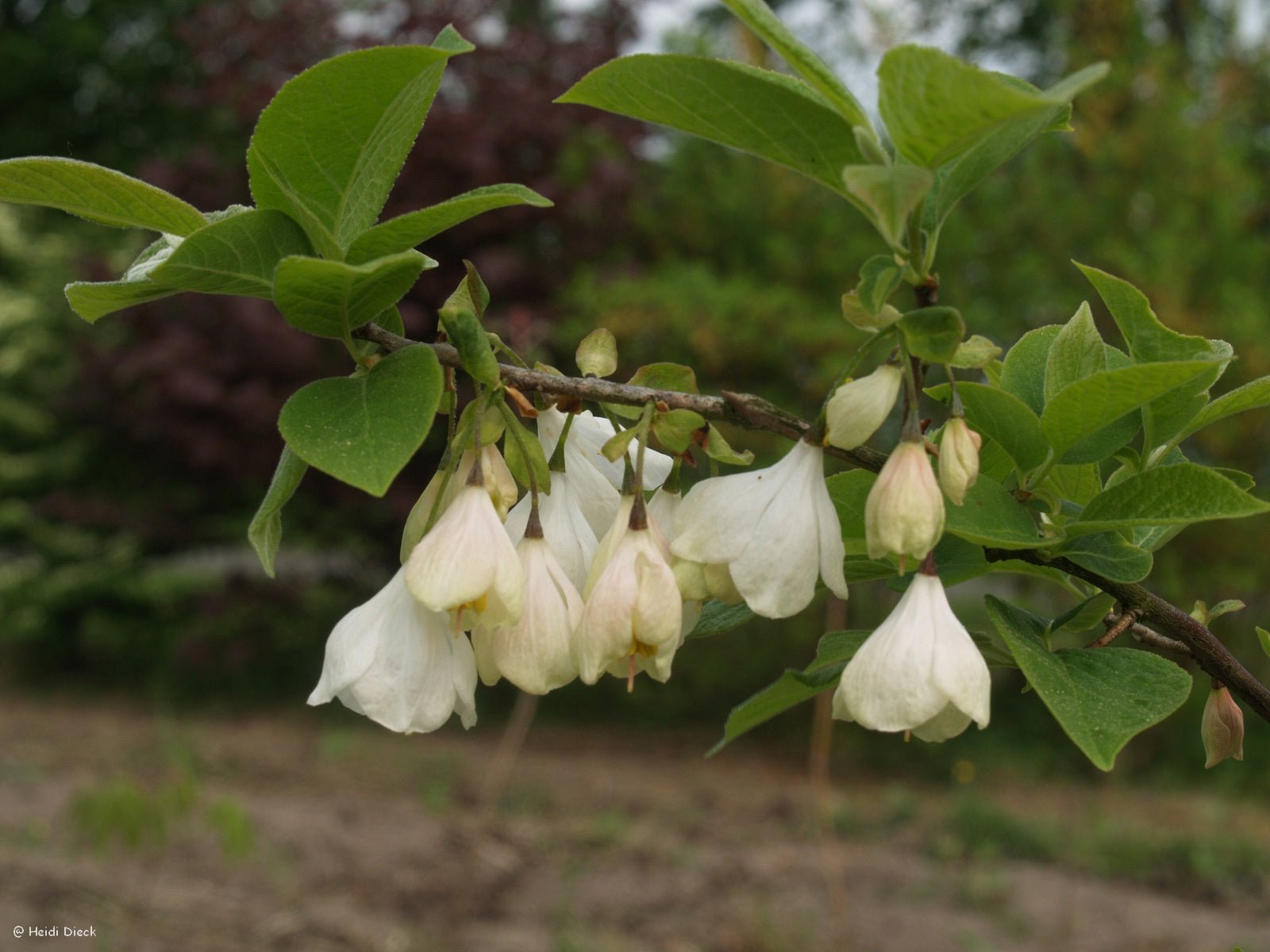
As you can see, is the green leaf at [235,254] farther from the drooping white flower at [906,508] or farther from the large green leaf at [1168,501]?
the large green leaf at [1168,501]

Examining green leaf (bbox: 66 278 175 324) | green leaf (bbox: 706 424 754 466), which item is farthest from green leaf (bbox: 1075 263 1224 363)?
green leaf (bbox: 66 278 175 324)

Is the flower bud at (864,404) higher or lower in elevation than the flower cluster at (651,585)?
higher

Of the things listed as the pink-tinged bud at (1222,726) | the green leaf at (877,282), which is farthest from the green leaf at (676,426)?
the pink-tinged bud at (1222,726)

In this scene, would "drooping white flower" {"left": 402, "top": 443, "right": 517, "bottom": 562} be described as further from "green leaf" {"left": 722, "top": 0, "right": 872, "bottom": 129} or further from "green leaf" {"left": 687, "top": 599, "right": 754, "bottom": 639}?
"green leaf" {"left": 722, "top": 0, "right": 872, "bottom": 129}

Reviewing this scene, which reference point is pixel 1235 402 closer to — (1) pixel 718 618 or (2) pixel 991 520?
(2) pixel 991 520

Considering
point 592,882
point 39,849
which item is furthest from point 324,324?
point 39,849

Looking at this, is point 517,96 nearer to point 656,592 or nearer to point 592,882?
point 592,882
